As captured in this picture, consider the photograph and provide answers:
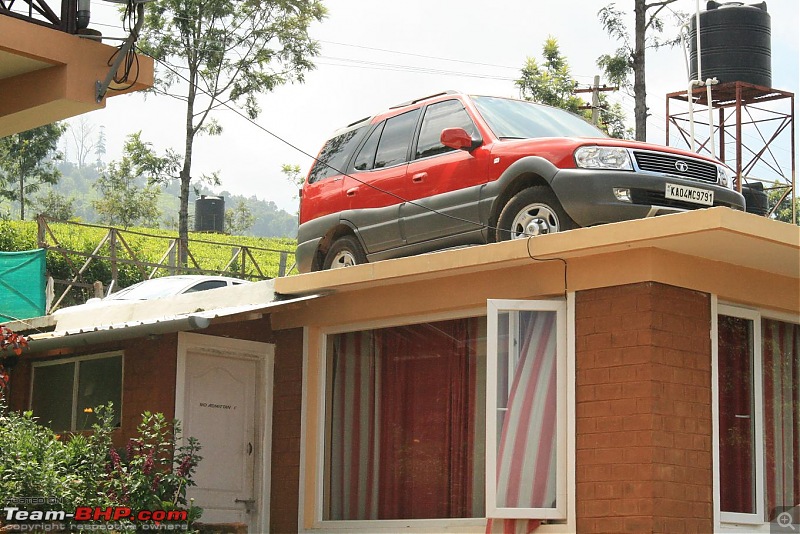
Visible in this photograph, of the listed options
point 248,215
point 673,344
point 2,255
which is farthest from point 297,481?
point 248,215

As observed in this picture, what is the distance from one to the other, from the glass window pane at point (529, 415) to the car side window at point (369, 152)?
2.91 metres

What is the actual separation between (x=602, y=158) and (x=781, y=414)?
8.28 feet

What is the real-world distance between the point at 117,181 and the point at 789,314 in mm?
40897

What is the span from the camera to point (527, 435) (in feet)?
28.4

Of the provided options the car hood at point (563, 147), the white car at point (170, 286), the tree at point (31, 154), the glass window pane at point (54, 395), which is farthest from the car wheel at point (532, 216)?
the tree at point (31, 154)

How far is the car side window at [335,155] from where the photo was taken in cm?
1156

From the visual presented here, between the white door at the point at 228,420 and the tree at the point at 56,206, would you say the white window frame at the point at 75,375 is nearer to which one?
the white door at the point at 228,420

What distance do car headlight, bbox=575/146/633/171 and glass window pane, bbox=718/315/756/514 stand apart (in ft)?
4.67

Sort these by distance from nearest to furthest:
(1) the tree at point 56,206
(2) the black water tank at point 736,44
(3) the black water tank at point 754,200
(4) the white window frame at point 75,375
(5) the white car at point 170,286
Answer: (4) the white window frame at point 75,375 < (5) the white car at point 170,286 < (3) the black water tank at point 754,200 < (2) the black water tank at point 736,44 < (1) the tree at point 56,206

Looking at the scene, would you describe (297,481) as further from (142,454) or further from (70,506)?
(70,506)

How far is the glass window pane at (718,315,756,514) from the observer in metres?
8.75

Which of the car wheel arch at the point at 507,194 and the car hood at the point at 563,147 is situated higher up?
the car hood at the point at 563,147

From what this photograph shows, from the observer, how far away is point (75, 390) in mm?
11922

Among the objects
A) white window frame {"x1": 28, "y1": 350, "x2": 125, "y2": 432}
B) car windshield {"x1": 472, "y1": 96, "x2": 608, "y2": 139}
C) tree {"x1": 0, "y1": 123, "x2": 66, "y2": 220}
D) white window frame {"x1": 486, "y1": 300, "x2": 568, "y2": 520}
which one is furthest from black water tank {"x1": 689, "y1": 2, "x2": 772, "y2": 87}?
tree {"x1": 0, "y1": 123, "x2": 66, "y2": 220}
